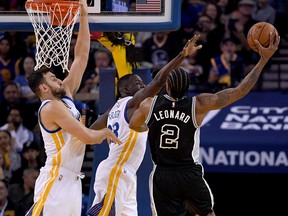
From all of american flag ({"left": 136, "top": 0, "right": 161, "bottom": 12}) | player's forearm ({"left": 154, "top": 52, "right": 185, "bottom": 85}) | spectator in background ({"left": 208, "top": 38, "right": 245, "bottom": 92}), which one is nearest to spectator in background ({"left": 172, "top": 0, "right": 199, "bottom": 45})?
spectator in background ({"left": 208, "top": 38, "right": 245, "bottom": 92})

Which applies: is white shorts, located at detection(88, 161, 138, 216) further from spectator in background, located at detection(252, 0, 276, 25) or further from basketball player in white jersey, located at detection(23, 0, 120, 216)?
spectator in background, located at detection(252, 0, 276, 25)

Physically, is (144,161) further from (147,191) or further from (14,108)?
(14,108)

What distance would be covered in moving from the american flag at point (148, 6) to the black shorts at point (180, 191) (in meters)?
1.76

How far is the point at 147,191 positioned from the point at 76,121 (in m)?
2.63

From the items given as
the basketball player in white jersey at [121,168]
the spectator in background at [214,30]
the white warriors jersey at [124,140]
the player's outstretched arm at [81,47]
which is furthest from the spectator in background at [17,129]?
the player's outstretched arm at [81,47]

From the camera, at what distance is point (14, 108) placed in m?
13.7

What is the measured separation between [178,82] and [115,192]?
4.71 ft

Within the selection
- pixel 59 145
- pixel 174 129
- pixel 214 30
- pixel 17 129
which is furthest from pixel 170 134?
pixel 214 30

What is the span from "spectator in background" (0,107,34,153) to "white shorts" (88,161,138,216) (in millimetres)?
4081

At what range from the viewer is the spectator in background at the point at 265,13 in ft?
48.3

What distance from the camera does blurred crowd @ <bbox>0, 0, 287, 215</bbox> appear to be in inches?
521

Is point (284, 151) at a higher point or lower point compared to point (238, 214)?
higher

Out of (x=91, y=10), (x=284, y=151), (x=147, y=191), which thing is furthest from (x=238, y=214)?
(x=91, y=10)

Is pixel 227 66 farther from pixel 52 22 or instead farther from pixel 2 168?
pixel 52 22
